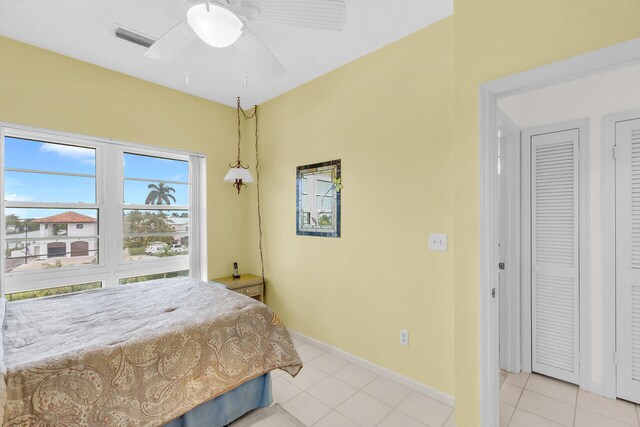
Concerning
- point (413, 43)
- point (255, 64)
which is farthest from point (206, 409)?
point (413, 43)

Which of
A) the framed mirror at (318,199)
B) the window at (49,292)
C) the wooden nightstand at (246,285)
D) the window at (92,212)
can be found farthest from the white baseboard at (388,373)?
the window at (49,292)

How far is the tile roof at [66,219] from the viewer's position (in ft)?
8.41

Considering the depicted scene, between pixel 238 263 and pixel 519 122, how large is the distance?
3348mm

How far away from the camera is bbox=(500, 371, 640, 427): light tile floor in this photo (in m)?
1.87

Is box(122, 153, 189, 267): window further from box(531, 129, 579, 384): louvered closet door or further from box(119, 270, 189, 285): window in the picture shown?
box(531, 129, 579, 384): louvered closet door

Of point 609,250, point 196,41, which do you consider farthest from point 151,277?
point 609,250

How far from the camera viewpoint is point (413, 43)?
2254mm

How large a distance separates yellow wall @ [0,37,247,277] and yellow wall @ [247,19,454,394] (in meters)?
0.84

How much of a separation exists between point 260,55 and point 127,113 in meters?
1.86

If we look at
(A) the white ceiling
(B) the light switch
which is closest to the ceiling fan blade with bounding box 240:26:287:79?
(A) the white ceiling

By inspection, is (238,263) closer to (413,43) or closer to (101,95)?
(101,95)

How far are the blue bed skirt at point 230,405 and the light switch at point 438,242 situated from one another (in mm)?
1487

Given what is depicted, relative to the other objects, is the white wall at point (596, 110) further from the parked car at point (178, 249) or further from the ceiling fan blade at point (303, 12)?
the parked car at point (178, 249)

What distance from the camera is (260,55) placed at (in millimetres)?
1813
